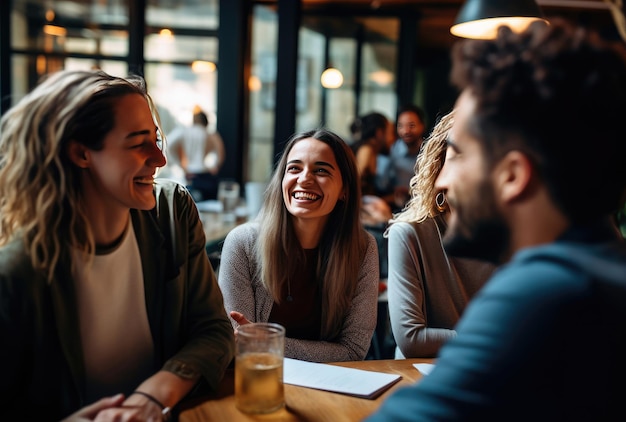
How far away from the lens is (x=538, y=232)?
2.89 feet

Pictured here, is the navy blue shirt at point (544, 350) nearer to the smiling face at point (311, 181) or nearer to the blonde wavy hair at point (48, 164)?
the blonde wavy hair at point (48, 164)

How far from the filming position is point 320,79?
928 cm

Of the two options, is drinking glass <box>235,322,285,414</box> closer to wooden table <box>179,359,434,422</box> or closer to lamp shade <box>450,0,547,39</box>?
wooden table <box>179,359,434,422</box>

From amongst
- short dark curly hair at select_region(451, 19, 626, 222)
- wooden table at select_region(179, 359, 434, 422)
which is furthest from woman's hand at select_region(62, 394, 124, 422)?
short dark curly hair at select_region(451, 19, 626, 222)

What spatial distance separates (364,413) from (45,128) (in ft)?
2.71

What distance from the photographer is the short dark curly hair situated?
0.84 m

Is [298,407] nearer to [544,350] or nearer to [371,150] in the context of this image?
[544,350]

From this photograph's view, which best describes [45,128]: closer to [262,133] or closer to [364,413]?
[364,413]

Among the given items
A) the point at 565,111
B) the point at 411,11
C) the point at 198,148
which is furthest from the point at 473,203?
the point at 411,11

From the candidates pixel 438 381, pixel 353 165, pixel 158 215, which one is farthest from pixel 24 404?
pixel 353 165

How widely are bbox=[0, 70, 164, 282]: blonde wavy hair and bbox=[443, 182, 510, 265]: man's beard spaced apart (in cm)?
75

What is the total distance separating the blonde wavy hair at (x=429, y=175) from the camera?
2062 millimetres

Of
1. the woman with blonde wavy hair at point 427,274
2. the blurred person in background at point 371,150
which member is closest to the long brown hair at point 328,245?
the woman with blonde wavy hair at point 427,274

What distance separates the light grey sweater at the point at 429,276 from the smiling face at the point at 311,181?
0.83 feet
